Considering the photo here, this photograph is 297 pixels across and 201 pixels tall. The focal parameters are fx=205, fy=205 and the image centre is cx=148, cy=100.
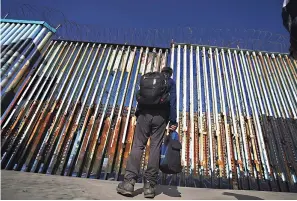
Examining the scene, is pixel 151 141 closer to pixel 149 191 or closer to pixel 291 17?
pixel 149 191

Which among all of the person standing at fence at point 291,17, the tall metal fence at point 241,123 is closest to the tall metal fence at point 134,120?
the tall metal fence at point 241,123

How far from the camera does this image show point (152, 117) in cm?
283

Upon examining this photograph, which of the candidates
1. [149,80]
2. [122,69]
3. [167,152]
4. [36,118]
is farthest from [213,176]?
[36,118]

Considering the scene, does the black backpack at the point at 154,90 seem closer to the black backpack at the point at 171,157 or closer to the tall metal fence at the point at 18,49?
the black backpack at the point at 171,157

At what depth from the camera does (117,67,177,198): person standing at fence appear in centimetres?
268

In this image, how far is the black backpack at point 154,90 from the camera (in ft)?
9.11

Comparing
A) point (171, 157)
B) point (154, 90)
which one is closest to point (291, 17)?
point (154, 90)

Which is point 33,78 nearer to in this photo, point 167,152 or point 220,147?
point 167,152

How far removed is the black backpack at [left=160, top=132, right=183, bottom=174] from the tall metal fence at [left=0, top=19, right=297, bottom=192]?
154cm

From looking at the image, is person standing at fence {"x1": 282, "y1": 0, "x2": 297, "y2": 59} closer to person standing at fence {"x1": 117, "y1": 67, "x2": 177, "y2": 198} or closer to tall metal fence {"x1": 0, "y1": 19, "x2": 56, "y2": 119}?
person standing at fence {"x1": 117, "y1": 67, "x2": 177, "y2": 198}

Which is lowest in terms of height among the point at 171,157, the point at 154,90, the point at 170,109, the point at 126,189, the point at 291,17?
the point at 126,189

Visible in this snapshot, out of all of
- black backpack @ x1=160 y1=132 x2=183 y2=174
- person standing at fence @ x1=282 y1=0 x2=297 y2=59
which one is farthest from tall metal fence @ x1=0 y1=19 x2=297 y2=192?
person standing at fence @ x1=282 y1=0 x2=297 y2=59

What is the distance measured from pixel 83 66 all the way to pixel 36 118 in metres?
1.89

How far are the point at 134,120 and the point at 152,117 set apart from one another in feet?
6.86
